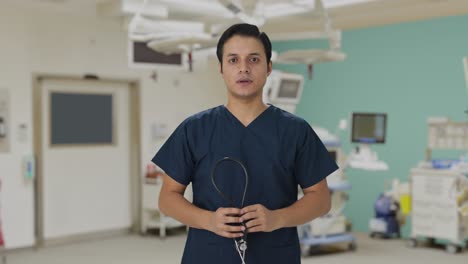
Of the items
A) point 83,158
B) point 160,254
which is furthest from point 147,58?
point 83,158

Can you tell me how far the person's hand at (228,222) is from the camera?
55.6 inches

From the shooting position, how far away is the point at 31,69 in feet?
19.7

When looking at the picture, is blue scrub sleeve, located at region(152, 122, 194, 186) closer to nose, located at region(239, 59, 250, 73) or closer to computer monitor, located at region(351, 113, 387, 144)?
nose, located at region(239, 59, 250, 73)

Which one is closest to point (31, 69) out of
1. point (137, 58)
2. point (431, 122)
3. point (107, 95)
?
point (107, 95)

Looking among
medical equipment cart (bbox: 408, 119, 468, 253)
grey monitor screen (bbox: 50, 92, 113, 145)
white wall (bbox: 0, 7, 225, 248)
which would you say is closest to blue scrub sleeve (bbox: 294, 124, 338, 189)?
medical equipment cart (bbox: 408, 119, 468, 253)

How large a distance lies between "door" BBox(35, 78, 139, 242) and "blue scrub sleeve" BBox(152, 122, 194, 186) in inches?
192

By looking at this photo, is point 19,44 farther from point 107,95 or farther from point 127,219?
point 127,219

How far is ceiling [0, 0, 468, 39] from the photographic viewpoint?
19.0 ft

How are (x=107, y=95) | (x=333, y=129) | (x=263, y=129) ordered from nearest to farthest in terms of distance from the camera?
(x=263, y=129) → (x=107, y=95) → (x=333, y=129)

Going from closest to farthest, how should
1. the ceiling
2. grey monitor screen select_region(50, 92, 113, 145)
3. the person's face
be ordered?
1. the person's face
2. the ceiling
3. grey monitor screen select_region(50, 92, 113, 145)

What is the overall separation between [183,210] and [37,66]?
4998 mm

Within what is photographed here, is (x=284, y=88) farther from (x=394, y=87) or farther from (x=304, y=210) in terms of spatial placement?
(x=304, y=210)

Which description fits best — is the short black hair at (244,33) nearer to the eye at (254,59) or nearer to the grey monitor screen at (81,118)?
the eye at (254,59)

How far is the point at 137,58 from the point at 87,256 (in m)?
2.21
